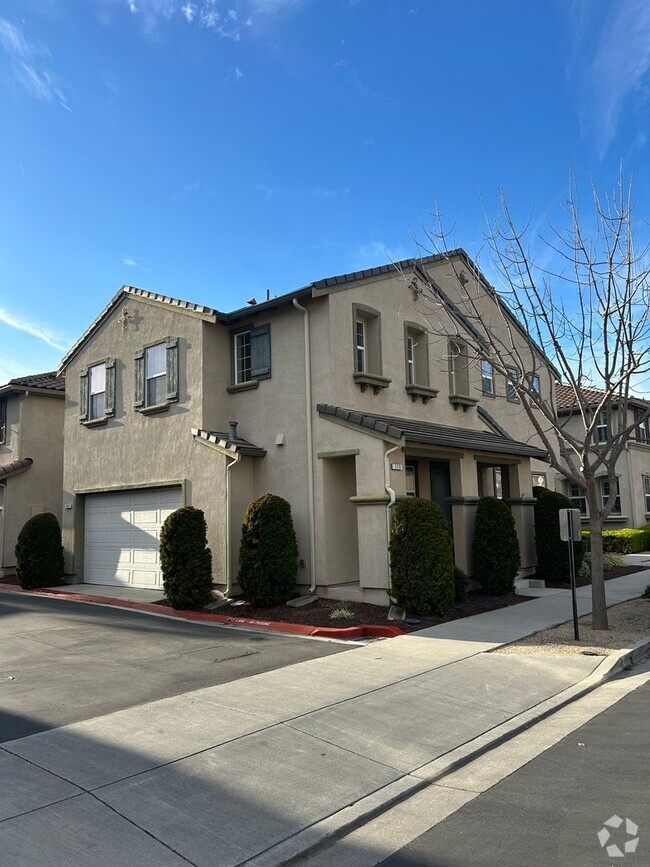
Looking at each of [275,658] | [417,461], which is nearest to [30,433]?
[417,461]

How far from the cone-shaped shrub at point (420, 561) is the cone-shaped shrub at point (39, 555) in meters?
10.4

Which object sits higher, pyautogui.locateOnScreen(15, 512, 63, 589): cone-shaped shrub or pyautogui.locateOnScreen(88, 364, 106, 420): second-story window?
pyautogui.locateOnScreen(88, 364, 106, 420): second-story window

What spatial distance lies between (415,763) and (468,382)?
43.9 ft

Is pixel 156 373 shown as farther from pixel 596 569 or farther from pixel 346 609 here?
pixel 596 569

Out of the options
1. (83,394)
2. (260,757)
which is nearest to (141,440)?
(83,394)

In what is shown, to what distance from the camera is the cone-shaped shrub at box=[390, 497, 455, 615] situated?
1170cm

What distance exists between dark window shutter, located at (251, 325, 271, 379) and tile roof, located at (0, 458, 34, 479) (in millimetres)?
9752

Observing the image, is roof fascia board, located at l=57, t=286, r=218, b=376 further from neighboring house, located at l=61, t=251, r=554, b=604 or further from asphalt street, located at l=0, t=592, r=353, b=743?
asphalt street, located at l=0, t=592, r=353, b=743

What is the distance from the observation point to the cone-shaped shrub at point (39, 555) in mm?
17766

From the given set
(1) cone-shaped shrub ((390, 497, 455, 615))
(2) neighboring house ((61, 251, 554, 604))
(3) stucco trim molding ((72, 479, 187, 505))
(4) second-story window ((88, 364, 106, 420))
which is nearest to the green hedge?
(2) neighboring house ((61, 251, 554, 604))

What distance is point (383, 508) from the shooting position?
12625 millimetres

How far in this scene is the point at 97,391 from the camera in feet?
60.8

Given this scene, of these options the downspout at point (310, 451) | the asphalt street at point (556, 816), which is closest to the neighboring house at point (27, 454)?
the downspout at point (310, 451)

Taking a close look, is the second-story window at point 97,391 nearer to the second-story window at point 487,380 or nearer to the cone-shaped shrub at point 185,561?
the cone-shaped shrub at point 185,561
